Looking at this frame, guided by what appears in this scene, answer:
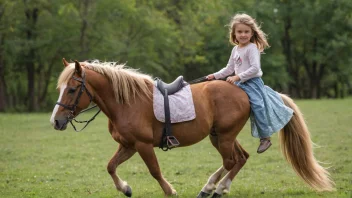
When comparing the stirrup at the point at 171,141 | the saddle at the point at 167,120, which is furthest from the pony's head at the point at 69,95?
the stirrup at the point at 171,141

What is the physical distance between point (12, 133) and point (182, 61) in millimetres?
29241

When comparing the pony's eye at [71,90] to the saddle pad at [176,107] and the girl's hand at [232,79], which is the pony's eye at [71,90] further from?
the girl's hand at [232,79]

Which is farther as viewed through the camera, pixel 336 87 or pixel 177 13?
pixel 336 87

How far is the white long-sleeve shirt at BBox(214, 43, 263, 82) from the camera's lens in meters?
7.64

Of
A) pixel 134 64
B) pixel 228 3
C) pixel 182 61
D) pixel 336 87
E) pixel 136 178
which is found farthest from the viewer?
pixel 336 87

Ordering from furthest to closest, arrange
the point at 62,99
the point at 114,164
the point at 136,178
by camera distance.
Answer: the point at 136,178
the point at 114,164
the point at 62,99

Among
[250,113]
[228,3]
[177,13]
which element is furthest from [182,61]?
[250,113]

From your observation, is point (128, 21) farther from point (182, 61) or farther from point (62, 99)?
point (62, 99)

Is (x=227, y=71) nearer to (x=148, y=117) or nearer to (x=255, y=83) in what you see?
(x=255, y=83)

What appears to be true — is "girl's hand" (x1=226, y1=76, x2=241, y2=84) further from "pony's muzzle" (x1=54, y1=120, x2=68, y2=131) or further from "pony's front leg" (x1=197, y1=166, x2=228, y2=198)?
"pony's muzzle" (x1=54, y1=120, x2=68, y2=131)

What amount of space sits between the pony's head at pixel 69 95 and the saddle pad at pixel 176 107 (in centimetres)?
101

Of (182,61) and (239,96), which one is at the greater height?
(239,96)

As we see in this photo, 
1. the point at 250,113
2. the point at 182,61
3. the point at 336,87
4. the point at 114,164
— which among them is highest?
the point at 250,113

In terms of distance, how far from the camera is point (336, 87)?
59.7 metres
